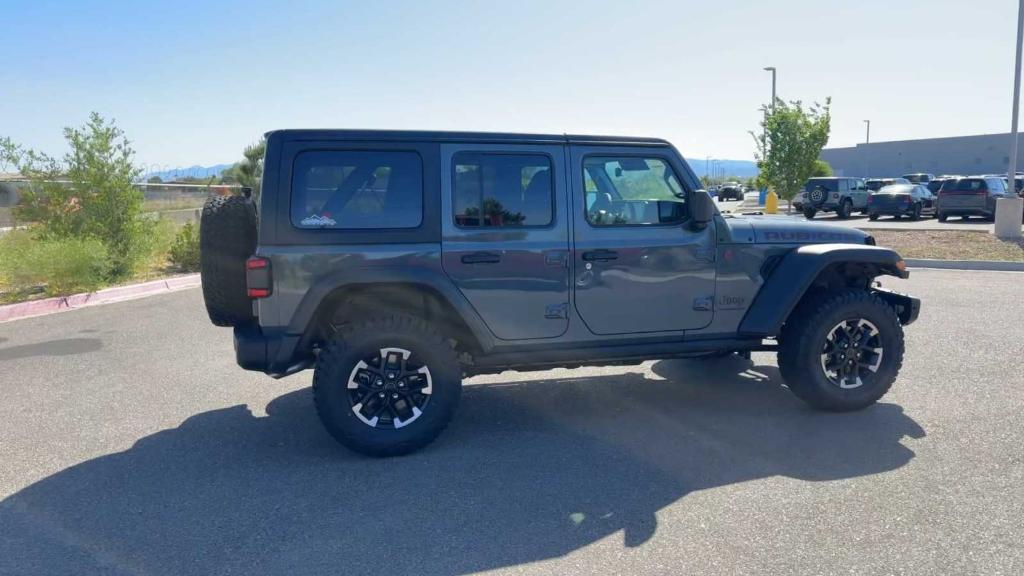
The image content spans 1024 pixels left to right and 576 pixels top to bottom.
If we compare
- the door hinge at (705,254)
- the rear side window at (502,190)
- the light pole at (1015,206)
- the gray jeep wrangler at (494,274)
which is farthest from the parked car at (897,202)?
the rear side window at (502,190)

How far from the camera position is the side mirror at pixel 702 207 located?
5.21 metres

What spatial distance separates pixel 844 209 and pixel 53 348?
92.6ft

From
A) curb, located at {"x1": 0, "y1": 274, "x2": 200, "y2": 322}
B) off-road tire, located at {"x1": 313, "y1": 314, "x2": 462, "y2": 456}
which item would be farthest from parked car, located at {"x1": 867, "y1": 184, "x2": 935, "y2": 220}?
off-road tire, located at {"x1": 313, "y1": 314, "x2": 462, "y2": 456}

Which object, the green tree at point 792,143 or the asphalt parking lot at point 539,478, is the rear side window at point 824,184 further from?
the asphalt parking lot at point 539,478

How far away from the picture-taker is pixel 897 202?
2772 centimetres

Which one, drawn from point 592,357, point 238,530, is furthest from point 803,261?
point 238,530

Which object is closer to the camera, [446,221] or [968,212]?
[446,221]

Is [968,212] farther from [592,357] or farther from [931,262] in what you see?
[592,357]

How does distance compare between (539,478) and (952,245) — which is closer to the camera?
(539,478)

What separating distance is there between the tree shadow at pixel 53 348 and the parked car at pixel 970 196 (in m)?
26.3

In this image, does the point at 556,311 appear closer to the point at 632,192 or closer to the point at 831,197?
the point at 632,192

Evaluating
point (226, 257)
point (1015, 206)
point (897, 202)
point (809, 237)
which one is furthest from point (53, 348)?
point (897, 202)

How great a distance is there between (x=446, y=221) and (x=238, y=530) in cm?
219

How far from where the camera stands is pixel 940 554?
353 cm
